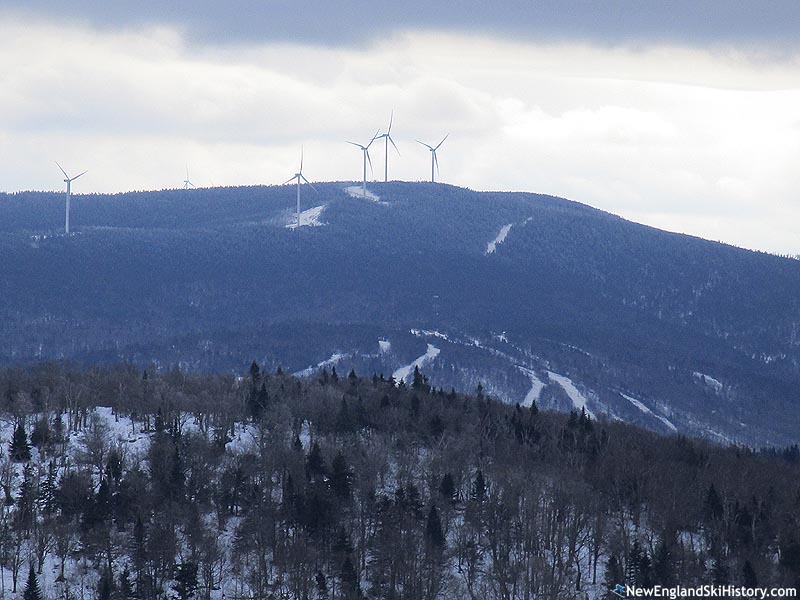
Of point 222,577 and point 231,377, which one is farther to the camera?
point 231,377

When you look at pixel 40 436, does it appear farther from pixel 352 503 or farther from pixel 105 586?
pixel 105 586

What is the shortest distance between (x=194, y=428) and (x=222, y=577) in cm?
3062

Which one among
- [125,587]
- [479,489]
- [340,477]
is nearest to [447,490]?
[479,489]

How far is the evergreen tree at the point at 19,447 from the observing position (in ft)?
397

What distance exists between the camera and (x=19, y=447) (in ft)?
399

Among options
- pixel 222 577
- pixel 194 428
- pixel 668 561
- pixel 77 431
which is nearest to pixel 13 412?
pixel 77 431

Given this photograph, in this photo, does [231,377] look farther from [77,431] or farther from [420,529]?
[420,529]

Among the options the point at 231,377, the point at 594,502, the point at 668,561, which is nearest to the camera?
the point at 668,561

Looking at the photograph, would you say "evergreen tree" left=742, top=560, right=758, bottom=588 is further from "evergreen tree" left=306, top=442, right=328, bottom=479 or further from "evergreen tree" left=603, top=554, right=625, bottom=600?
"evergreen tree" left=306, top=442, right=328, bottom=479

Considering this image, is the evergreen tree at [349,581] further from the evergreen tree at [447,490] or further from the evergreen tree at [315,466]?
the evergreen tree at [315,466]

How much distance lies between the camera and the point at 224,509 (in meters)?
116

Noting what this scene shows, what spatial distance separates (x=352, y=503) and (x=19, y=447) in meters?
28.1

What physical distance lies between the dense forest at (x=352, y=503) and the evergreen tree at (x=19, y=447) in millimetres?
195

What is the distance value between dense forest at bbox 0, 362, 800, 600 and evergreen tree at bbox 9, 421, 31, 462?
0.19 m
